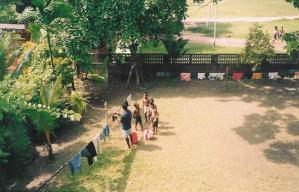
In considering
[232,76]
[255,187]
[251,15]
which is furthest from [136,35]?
[251,15]

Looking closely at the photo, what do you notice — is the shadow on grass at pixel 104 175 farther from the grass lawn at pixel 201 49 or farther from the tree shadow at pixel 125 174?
the grass lawn at pixel 201 49

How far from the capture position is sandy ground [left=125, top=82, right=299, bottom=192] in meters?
12.0

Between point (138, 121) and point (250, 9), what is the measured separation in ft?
110

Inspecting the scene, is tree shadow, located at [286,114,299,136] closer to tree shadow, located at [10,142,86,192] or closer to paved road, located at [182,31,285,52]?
tree shadow, located at [10,142,86,192]

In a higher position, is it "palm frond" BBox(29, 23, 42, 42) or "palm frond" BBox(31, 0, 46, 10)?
"palm frond" BBox(31, 0, 46, 10)

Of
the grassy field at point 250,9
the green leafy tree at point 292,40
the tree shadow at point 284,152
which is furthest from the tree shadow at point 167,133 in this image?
the grassy field at point 250,9

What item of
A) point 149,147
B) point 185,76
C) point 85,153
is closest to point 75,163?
point 85,153

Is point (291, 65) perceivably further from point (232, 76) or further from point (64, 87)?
point (64, 87)

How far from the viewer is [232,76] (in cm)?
2125

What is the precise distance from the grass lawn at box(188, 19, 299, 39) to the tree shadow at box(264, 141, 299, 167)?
60.4 feet

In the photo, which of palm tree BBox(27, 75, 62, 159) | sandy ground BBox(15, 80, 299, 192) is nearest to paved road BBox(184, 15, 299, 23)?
sandy ground BBox(15, 80, 299, 192)

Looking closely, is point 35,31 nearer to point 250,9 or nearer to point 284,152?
point 284,152

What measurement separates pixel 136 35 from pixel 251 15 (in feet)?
85.1

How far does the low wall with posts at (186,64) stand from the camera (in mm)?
21438
